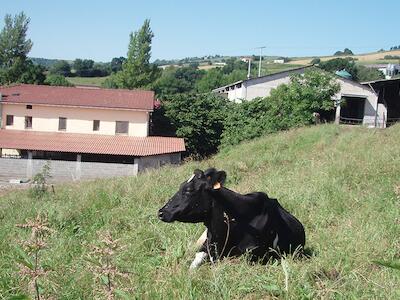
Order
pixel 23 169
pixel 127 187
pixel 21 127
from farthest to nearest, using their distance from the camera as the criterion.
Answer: pixel 21 127 → pixel 23 169 → pixel 127 187

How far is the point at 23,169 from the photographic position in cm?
2288

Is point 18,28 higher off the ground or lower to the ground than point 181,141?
higher

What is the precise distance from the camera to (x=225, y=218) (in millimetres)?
4117

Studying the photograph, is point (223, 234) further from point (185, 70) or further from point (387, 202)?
point (185, 70)

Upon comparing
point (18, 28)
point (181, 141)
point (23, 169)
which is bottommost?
point (23, 169)

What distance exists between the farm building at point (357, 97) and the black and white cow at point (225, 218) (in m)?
21.4

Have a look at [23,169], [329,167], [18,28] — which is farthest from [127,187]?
[18,28]

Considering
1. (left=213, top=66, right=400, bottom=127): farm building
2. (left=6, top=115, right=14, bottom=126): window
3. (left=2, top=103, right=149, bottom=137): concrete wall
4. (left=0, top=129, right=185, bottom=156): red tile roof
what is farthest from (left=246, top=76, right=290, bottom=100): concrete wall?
(left=6, top=115, right=14, bottom=126): window

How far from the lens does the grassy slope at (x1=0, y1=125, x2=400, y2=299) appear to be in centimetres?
308

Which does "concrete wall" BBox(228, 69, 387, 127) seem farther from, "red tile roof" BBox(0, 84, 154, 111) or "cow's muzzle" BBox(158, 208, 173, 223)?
"cow's muzzle" BBox(158, 208, 173, 223)

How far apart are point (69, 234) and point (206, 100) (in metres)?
24.7

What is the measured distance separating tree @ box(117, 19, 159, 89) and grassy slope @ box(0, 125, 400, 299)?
33707mm

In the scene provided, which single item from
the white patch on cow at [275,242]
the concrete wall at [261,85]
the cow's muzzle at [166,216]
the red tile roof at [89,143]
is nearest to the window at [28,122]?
the red tile roof at [89,143]

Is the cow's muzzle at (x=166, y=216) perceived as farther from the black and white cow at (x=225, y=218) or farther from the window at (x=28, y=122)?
the window at (x=28, y=122)
